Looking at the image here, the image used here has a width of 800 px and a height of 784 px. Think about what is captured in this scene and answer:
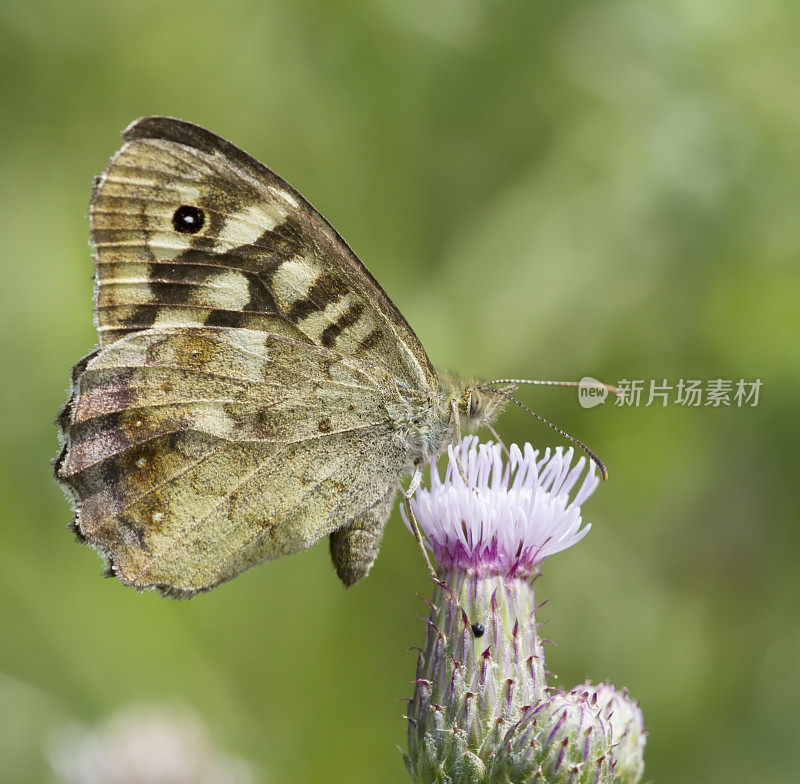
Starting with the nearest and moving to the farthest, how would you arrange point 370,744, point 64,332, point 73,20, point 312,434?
point 312,434 → point 370,744 → point 64,332 → point 73,20

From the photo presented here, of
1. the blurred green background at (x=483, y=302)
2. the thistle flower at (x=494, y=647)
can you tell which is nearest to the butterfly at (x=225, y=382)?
the thistle flower at (x=494, y=647)

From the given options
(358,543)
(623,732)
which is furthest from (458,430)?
(623,732)

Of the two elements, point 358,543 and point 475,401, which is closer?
point 358,543

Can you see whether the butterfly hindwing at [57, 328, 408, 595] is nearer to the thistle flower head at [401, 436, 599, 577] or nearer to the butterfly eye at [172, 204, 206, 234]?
the thistle flower head at [401, 436, 599, 577]

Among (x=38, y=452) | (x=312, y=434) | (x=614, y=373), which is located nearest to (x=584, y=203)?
(x=614, y=373)

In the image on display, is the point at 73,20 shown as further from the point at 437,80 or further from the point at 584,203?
the point at 584,203

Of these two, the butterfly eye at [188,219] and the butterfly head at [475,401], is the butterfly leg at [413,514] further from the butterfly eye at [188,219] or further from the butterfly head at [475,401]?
the butterfly eye at [188,219]

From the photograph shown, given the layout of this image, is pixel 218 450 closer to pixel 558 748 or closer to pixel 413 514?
pixel 413 514
